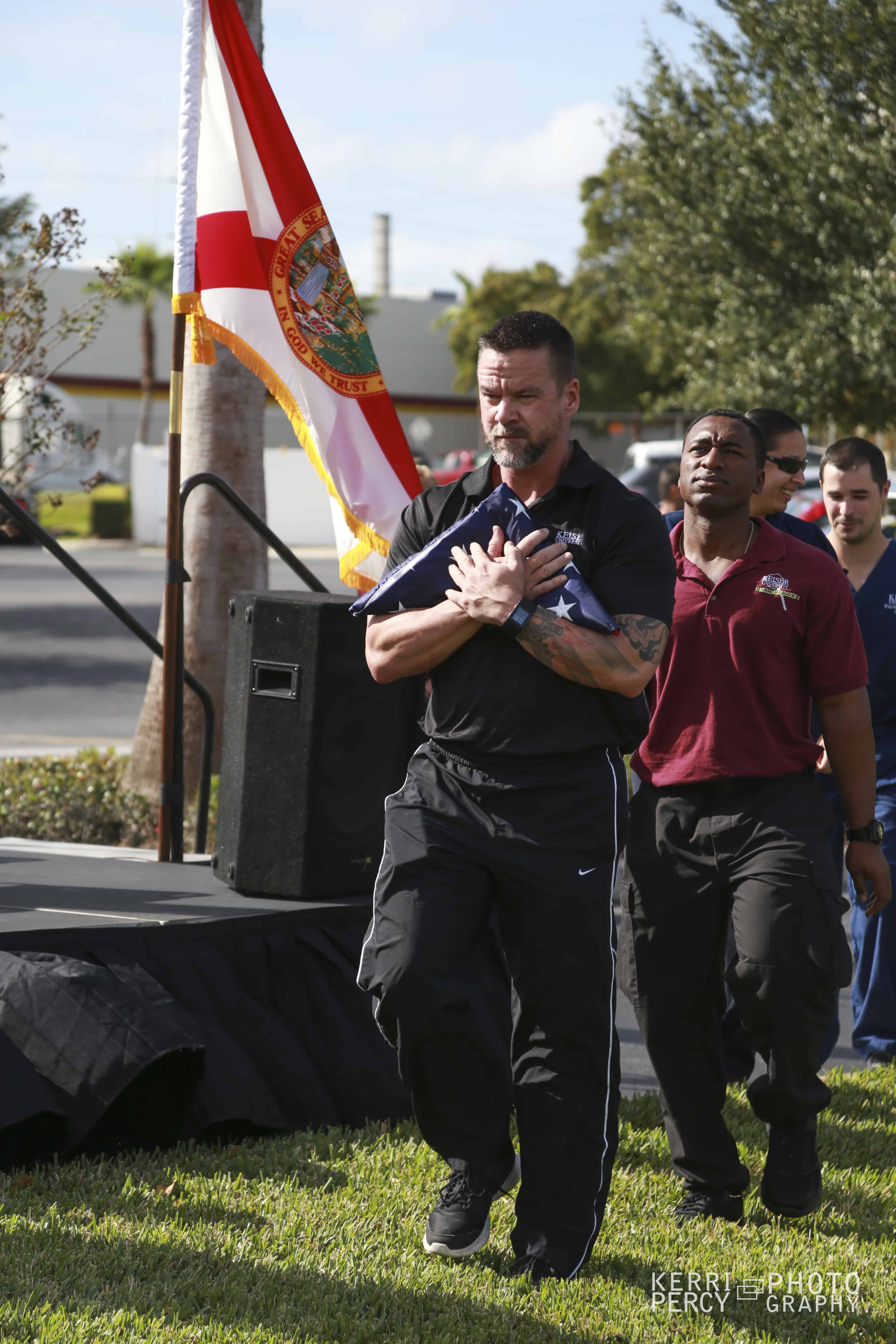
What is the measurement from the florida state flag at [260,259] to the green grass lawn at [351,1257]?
219 cm

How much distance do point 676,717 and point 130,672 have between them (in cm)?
1188

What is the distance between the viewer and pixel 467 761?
328 centimetres

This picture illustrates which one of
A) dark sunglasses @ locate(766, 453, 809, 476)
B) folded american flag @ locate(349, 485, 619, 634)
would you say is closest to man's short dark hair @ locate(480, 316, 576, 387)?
folded american flag @ locate(349, 485, 619, 634)

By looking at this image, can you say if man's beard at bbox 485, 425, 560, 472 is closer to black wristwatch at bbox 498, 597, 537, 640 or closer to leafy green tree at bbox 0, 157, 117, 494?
black wristwatch at bbox 498, 597, 537, 640

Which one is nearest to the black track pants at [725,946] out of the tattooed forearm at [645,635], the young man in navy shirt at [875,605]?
the tattooed forearm at [645,635]

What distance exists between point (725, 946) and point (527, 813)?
82cm

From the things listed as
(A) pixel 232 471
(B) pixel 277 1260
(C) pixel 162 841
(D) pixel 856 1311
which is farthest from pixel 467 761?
(A) pixel 232 471

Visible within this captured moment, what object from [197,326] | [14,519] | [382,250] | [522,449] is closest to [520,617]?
[522,449]

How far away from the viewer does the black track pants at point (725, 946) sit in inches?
136

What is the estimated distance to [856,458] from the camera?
488 cm

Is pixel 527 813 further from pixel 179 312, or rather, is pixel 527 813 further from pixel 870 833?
pixel 179 312

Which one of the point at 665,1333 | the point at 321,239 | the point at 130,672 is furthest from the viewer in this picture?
the point at 130,672

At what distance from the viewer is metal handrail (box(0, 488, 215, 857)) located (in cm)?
521

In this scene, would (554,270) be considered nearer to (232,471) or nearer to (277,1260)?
(232,471)
